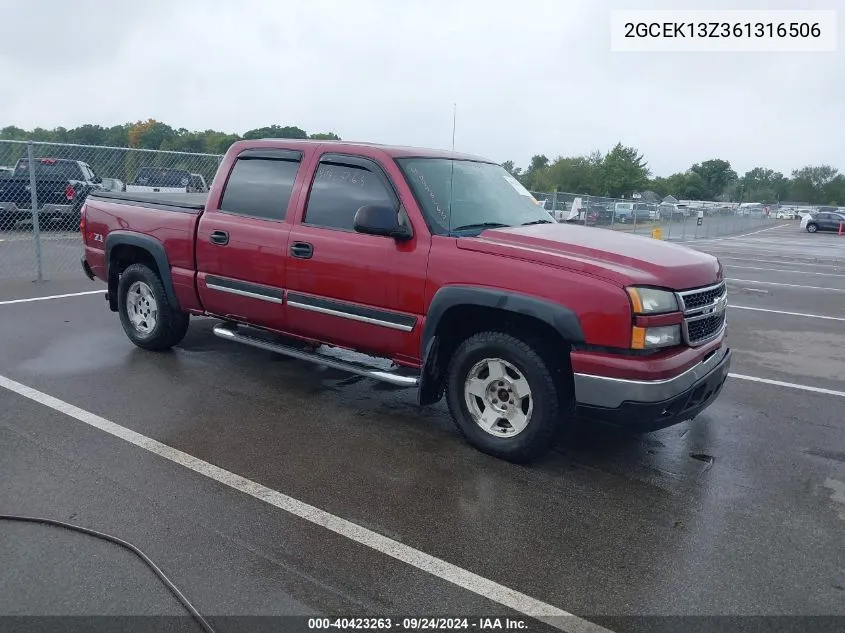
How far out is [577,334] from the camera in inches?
154

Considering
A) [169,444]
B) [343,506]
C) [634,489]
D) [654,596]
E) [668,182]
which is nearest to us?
[654,596]

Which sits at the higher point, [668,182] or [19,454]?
[668,182]

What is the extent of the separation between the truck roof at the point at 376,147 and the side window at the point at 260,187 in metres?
0.15

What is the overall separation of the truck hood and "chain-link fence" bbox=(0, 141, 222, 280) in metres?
8.35

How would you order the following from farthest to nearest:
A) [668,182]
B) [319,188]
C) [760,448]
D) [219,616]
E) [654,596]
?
[668,182]
[319,188]
[760,448]
[654,596]
[219,616]

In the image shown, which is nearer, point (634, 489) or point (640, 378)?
point (640, 378)

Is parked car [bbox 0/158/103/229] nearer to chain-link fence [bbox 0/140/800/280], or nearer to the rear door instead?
chain-link fence [bbox 0/140/800/280]

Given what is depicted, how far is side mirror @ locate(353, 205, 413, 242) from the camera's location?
14.4ft

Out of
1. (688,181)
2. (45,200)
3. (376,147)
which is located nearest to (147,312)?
(376,147)

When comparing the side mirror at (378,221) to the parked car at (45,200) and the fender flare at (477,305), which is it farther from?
the parked car at (45,200)

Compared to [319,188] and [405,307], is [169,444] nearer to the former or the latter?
[405,307]

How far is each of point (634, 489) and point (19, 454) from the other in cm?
369

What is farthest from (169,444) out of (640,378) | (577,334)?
(640,378)

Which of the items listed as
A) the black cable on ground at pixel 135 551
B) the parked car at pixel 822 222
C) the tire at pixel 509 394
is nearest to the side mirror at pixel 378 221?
the tire at pixel 509 394
